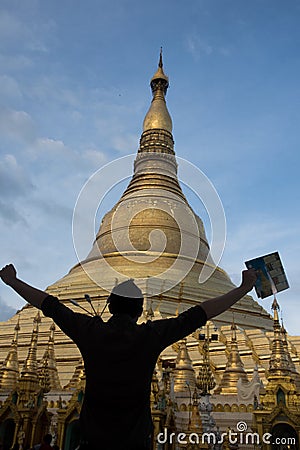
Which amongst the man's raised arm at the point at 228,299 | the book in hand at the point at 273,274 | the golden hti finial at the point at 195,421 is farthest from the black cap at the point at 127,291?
the book in hand at the point at 273,274

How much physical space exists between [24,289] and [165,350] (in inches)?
787

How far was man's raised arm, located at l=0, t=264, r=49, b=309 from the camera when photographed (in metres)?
2.56

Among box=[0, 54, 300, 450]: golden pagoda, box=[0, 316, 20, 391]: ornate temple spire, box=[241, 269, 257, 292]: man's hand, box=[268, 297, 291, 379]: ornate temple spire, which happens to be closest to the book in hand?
box=[268, 297, 291, 379]: ornate temple spire

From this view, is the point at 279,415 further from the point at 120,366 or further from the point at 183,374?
the point at 120,366

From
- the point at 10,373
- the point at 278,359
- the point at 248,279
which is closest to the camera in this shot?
the point at 248,279

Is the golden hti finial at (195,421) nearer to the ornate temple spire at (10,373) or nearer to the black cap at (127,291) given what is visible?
the ornate temple spire at (10,373)

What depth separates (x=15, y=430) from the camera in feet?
49.3

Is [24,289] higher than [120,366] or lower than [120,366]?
higher

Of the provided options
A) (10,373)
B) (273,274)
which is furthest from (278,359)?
(10,373)

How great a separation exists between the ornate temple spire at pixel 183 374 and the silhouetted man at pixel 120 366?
16.1 meters

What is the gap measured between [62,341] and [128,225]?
8.79m

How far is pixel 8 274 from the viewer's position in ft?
8.70

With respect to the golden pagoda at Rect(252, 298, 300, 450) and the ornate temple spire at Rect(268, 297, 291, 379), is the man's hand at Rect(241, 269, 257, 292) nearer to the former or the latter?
the golden pagoda at Rect(252, 298, 300, 450)

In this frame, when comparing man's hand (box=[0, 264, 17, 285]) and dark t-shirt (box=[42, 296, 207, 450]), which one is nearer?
dark t-shirt (box=[42, 296, 207, 450])
